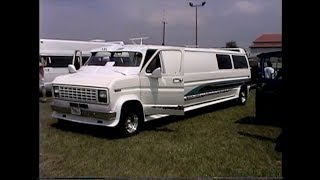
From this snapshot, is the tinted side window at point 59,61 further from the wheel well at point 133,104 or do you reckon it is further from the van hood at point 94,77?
the wheel well at point 133,104

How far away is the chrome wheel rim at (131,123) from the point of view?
7711 mm

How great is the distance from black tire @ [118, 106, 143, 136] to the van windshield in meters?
1.09

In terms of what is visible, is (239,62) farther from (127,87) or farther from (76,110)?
(76,110)

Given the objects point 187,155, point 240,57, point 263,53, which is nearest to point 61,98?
point 187,155

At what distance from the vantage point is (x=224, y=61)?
12.4m

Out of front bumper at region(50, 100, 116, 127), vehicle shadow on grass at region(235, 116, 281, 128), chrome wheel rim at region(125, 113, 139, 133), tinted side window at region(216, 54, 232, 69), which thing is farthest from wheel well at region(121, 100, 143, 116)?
tinted side window at region(216, 54, 232, 69)

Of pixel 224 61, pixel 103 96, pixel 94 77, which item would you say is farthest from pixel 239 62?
pixel 103 96

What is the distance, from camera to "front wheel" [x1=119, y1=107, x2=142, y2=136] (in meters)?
7.57

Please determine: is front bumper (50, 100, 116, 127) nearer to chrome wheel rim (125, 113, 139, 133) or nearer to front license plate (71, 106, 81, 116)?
front license plate (71, 106, 81, 116)

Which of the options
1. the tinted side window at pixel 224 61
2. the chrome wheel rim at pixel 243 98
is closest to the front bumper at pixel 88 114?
the tinted side window at pixel 224 61

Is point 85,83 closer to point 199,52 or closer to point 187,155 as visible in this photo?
point 187,155

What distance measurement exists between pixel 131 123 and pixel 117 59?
5.36 ft
